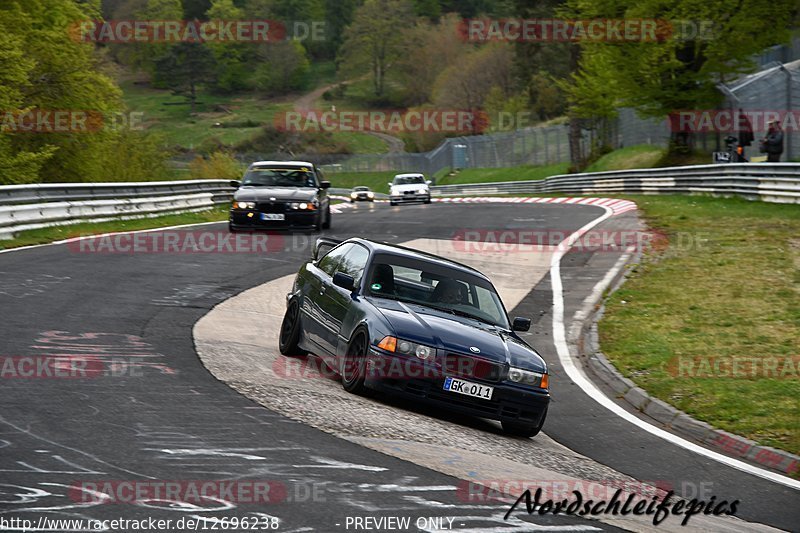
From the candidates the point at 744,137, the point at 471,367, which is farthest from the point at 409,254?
the point at 744,137

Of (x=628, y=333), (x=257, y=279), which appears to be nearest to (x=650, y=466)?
(x=628, y=333)

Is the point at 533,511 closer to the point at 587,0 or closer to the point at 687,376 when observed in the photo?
the point at 687,376

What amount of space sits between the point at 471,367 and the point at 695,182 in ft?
92.3

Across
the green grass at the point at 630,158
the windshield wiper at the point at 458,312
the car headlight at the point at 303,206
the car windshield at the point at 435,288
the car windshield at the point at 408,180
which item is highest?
the green grass at the point at 630,158

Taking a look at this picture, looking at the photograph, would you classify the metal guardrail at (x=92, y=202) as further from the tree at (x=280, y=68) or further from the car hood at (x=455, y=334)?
the tree at (x=280, y=68)

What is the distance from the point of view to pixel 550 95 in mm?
96688

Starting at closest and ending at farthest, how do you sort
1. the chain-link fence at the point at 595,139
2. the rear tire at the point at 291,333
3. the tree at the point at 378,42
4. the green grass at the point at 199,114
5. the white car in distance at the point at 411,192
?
the rear tire at the point at 291,333 < the chain-link fence at the point at 595,139 < the white car in distance at the point at 411,192 < the green grass at the point at 199,114 < the tree at the point at 378,42

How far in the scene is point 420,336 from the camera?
915 cm

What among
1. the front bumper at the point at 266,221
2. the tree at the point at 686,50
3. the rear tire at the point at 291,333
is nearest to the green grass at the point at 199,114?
the tree at the point at 686,50

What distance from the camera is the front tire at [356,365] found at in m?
9.20

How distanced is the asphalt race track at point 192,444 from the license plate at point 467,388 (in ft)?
1.09

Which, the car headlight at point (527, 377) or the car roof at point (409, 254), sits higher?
the car roof at point (409, 254)

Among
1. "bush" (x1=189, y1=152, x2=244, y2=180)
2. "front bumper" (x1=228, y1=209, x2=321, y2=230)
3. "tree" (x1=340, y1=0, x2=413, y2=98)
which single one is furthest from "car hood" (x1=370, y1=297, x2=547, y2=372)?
"tree" (x1=340, y1=0, x2=413, y2=98)

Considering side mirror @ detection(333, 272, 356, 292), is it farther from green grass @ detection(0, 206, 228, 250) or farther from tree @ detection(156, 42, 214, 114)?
tree @ detection(156, 42, 214, 114)
